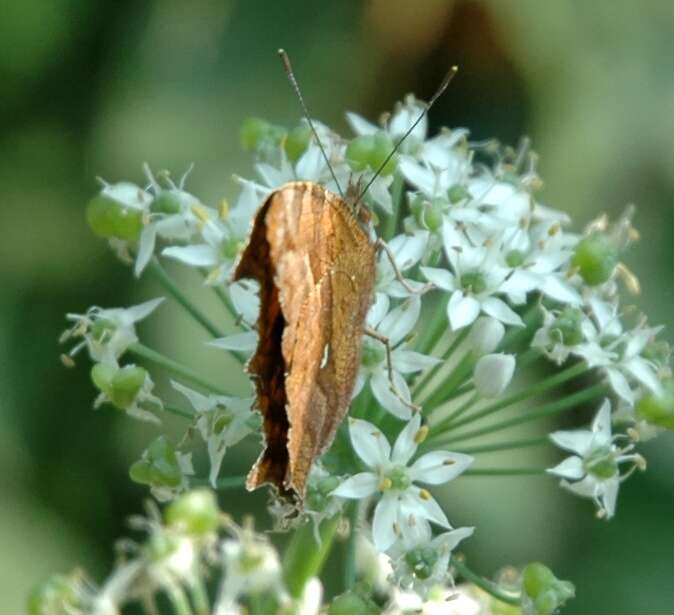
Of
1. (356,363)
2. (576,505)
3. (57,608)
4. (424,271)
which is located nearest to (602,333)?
(424,271)

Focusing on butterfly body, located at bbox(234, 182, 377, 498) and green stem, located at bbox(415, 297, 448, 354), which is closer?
butterfly body, located at bbox(234, 182, 377, 498)

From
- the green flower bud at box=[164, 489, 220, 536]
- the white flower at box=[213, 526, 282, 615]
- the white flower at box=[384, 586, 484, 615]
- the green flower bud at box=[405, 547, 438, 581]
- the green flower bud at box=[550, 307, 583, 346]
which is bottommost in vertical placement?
the white flower at box=[213, 526, 282, 615]

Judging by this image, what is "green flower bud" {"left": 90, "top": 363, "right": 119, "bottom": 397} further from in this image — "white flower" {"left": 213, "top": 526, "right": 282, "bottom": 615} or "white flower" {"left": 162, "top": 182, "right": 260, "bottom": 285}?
"white flower" {"left": 213, "top": 526, "right": 282, "bottom": 615}

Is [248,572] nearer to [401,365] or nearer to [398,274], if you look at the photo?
[401,365]

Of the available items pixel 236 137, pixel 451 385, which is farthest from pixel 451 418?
pixel 236 137

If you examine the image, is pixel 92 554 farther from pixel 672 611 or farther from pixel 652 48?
pixel 652 48

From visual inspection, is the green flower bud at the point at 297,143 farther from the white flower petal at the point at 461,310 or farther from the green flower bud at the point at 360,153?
the white flower petal at the point at 461,310

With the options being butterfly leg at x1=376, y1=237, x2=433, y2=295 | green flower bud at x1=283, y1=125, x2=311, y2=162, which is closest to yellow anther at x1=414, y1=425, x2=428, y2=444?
butterfly leg at x1=376, y1=237, x2=433, y2=295
